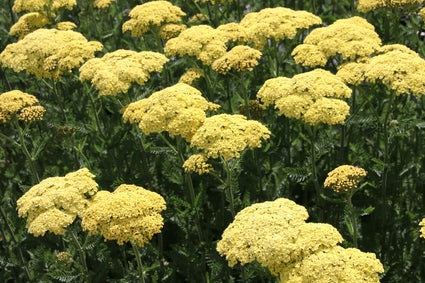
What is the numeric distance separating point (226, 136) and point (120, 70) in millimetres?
1921

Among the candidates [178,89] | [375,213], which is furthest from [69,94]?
[375,213]

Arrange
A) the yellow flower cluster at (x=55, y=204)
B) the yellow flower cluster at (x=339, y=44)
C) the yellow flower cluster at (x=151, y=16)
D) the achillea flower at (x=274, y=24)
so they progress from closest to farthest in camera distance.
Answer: the yellow flower cluster at (x=55, y=204), the yellow flower cluster at (x=339, y=44), the achillea flower at (x=274, y=24), the yellow flower cluster at (x=151, y=16)

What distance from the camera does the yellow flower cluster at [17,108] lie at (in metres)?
5.33

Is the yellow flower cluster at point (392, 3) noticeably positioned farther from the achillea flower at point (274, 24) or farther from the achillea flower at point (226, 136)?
the achillea flower at point (226, 136)

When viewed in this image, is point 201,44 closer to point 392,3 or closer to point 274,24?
point 274,24

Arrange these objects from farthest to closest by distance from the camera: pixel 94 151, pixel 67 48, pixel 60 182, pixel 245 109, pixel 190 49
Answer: pixel 94 151, pixel 67 48, pixel 190 49, pixel 245 109, pixel 60 182

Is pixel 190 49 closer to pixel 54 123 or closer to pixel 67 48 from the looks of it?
pixel 67 48

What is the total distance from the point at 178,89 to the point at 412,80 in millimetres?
2333

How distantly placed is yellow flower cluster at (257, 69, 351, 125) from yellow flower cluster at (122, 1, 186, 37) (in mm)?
2298

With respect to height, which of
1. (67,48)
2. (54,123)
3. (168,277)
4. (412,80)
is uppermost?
(67,48)

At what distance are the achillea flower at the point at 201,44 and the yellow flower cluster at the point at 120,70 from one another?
0.27 m

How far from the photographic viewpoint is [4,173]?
7.28 m

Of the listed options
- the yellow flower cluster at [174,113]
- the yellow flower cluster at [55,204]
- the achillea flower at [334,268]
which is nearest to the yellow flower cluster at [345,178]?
the achillea flower at [334,268]

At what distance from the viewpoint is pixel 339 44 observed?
216 inches
